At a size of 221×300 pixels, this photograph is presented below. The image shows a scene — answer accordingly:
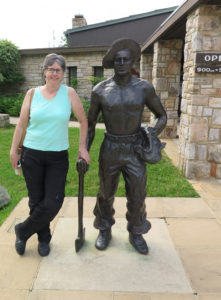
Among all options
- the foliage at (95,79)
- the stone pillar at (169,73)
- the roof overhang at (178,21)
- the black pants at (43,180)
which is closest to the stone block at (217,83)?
the roof overhang at (178,21)

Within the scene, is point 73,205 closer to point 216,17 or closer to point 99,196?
point 99,196

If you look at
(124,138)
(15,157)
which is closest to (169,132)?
(124,138)

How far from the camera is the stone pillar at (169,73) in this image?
845cm

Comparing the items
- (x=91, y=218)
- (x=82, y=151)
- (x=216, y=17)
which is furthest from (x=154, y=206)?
(x=216, y=17)

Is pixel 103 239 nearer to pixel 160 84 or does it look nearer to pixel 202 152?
pixel 202 152

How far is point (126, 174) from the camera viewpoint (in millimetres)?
2812

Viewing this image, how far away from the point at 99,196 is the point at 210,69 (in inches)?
135

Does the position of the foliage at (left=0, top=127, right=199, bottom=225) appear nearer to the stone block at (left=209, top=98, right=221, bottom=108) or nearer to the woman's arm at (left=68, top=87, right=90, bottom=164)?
the stone block at (left=209, top=98, right=221, bottom=108)

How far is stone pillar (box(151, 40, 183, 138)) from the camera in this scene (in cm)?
845

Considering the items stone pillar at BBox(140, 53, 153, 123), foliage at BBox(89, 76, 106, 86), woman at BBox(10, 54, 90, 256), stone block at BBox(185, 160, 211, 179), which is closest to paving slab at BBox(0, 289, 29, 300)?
woman at BBox(10, 54, 90, 256)

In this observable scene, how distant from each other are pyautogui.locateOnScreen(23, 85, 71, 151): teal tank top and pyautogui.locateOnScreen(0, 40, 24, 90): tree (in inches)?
513

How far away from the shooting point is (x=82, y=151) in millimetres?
2742

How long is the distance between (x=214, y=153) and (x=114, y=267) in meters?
3.49

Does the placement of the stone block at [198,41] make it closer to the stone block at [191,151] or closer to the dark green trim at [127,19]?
the stone block at [191,151]
